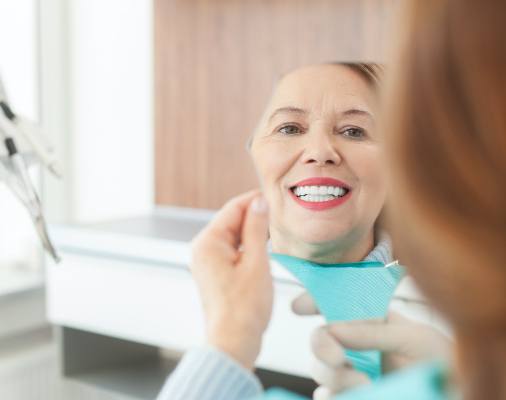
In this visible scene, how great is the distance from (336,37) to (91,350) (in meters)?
1.13

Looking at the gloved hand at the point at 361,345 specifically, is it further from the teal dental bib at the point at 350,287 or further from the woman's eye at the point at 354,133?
the woman's eye at the point at 354,133

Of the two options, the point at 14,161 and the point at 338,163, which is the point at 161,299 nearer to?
the point at 14,161

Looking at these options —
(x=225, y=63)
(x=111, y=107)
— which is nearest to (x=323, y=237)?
(x=225, y=63)

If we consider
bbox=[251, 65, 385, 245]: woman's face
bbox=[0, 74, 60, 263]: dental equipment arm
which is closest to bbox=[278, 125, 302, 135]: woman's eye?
bbox=[251, 65, 385, 245]: woman's face

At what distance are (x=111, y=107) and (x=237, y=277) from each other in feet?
6.33

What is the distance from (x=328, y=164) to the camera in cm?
71

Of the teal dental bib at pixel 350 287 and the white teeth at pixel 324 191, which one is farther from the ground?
the white teeth at pixel 324 191

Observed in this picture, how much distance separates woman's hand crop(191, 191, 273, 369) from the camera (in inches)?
20.5

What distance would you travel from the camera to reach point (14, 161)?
90cm

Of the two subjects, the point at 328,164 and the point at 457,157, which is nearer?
the point at 457,157

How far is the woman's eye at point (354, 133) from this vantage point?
70 centimetres

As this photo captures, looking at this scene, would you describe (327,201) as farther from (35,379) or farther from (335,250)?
(35,379)

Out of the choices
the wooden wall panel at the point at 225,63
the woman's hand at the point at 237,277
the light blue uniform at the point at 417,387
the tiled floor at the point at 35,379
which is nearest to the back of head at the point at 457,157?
the light blue uniform at the point at 417,387

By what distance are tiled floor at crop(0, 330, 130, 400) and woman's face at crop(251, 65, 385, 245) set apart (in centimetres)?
133
